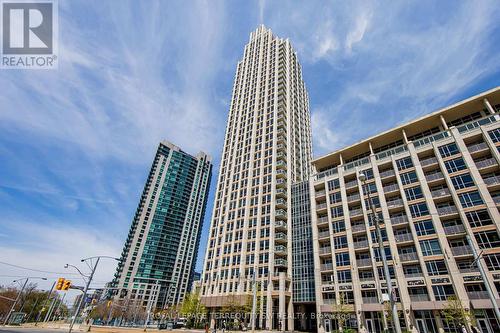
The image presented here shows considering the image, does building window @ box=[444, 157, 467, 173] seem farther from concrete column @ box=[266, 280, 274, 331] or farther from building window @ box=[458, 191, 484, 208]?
concrete column @ box=[266, 280, 274, 331]

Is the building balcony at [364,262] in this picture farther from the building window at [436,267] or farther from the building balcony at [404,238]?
the building window at [436,267]

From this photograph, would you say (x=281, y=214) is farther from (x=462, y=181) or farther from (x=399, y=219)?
(x=462, y=181)

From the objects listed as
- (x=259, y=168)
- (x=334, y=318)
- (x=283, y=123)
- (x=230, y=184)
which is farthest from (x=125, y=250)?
(x=334, y=318)

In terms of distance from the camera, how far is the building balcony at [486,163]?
131ft

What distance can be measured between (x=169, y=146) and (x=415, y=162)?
15866 cm

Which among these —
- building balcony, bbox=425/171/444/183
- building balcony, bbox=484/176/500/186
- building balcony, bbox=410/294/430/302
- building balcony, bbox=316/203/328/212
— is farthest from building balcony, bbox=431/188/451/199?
building balcony, bbox=316/203/328/212

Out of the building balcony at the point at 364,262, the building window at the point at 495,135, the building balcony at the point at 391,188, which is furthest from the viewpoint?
the building balcony at the point at 391,188

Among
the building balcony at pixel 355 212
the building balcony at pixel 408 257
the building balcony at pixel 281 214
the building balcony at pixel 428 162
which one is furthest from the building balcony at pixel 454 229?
the building balcony at pixel 281 214

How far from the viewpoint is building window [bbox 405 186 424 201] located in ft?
149

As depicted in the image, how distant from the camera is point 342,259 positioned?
160ft

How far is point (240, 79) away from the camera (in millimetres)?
106312

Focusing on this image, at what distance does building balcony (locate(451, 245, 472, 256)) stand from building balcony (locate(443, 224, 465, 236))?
7.10ft

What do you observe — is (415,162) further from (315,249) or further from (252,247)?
(252,247)

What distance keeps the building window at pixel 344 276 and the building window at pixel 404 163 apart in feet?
74.2
